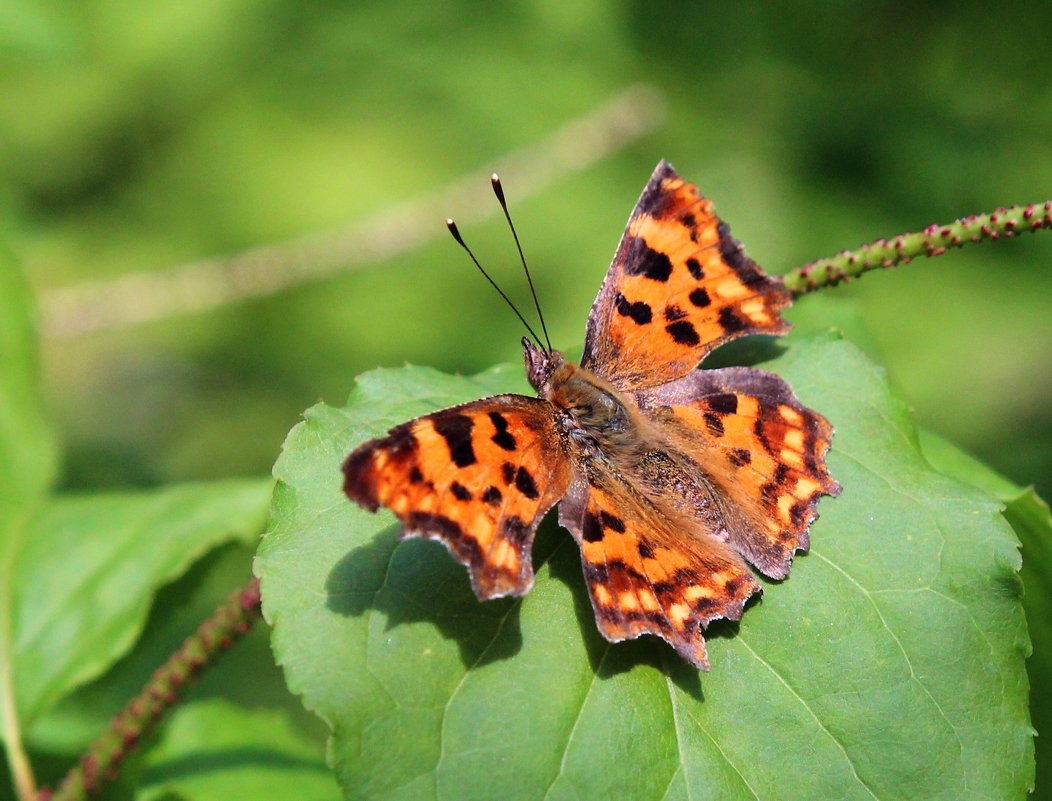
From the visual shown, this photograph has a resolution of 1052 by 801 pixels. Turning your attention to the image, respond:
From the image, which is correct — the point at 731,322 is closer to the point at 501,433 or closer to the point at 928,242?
the point at 928,242

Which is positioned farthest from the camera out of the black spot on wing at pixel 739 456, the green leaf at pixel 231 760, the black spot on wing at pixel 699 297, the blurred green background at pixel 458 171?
the blurred green background at pixel 458 171

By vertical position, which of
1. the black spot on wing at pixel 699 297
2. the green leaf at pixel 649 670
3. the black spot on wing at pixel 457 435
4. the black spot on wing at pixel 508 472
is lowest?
the green leaf at pixel 649 670

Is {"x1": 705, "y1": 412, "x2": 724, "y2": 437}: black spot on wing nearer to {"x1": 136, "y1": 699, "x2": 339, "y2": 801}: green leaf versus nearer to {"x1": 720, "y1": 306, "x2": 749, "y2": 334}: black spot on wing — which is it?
{"x1": 720, "y1": 306, "x2": 749, "y2": 334}: black spot on wing

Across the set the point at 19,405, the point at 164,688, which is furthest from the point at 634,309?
the point at 19,405

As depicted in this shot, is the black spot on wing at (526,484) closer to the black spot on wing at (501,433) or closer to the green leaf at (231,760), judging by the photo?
the black spot on wing at (501,433)

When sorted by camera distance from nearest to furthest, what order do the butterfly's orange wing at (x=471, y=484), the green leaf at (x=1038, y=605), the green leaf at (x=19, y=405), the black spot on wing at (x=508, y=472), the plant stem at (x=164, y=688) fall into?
the butterfly's orange wing at (x=471, y=484) < the black spot on wing at (x=508, y=472) < the plant stem at (x=164, y=688) < the green leaf at (x=1038, y=605) < the green leaf at (x=19, y=405)

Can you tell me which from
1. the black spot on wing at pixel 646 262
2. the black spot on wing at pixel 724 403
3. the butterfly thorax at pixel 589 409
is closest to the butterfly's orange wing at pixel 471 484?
the butterfly thorax at pixel 589 409

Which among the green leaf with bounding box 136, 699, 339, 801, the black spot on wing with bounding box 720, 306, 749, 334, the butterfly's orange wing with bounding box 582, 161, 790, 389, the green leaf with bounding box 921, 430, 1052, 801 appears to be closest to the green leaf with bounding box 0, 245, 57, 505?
the green leaf with bounding box 136, 699, 339, 801
